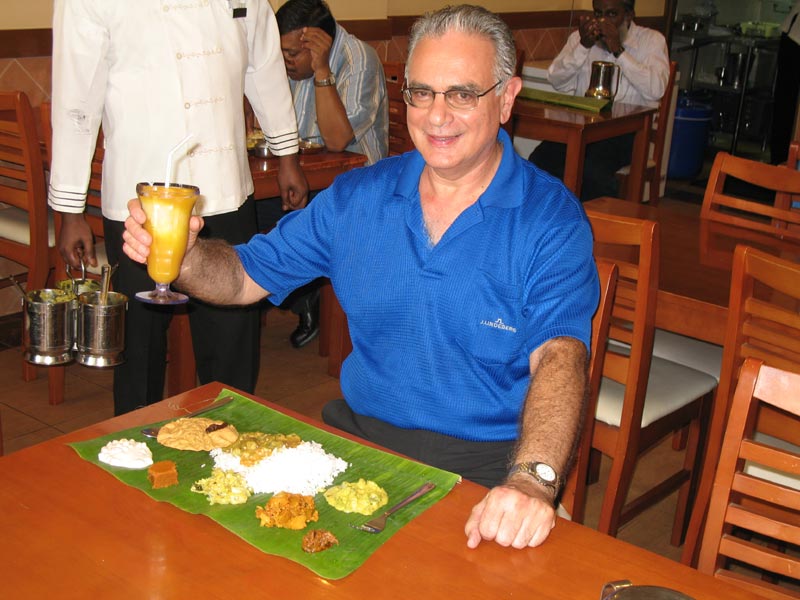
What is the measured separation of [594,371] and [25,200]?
2349 mm

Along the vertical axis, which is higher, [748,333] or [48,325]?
[748,333]

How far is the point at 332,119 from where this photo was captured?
3791 millimetres

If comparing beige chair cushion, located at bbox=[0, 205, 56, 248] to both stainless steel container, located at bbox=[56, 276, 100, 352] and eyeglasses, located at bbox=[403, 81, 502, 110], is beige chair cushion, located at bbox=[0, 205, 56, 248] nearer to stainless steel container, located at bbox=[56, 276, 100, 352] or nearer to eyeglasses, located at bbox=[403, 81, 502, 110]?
stainless steel container, located at bbox=[56, 276, 100, 352]

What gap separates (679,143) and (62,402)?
569 centimetres

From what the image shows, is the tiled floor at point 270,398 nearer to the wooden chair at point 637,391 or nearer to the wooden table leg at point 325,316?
the wooden table leg at point 325,316

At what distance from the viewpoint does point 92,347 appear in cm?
268

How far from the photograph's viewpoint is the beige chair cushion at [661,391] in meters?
2.55

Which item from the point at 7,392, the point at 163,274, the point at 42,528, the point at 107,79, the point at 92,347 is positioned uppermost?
the point at 107,79

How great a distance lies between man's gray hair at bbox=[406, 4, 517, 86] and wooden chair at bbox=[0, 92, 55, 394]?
1952 millimetres

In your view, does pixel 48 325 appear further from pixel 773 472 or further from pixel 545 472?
pixel 773 472

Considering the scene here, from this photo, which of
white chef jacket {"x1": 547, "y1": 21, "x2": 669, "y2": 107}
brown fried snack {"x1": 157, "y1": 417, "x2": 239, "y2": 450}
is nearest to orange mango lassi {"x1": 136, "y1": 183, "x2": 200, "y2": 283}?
brown fried snack {"x1": 157, "y1": 417, "x2": 239, "y2": 450}

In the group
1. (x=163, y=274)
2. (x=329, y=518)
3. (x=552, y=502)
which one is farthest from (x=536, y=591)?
(x=163, y=274)

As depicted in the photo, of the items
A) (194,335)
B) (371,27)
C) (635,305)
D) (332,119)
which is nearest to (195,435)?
(635,305)

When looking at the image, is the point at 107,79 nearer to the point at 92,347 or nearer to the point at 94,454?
the point at 92,347
